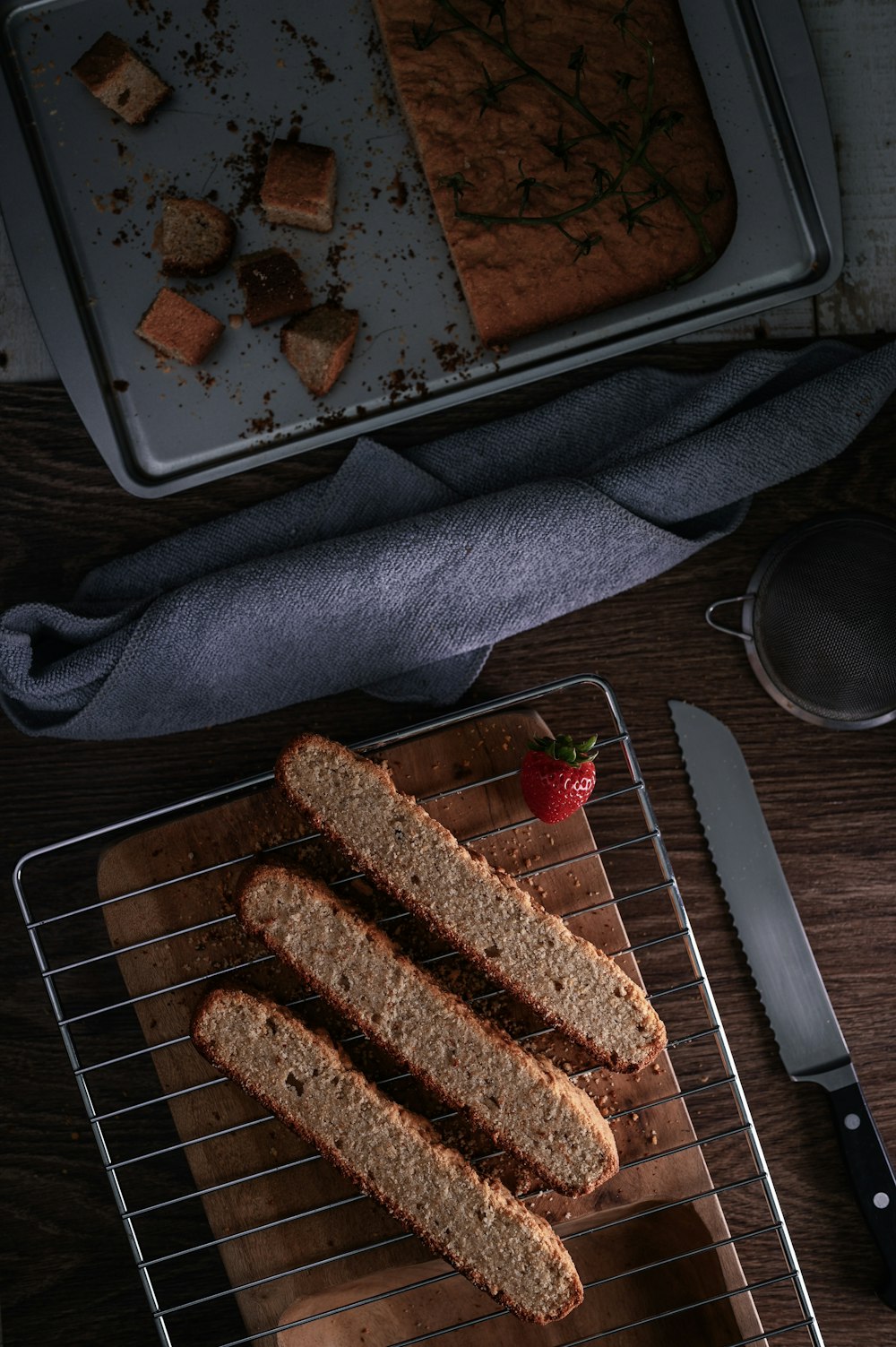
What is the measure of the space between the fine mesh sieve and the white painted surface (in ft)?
1.43

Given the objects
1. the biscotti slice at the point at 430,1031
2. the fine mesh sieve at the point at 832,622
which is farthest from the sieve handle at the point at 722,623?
the biscotti slice at the point at 430,1031

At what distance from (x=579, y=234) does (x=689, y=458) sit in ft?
1.69

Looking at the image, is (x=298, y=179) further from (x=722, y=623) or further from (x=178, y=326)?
(x=722, y=623)

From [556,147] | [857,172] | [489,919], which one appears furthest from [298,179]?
[489,919]

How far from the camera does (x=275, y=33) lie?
2.09 m

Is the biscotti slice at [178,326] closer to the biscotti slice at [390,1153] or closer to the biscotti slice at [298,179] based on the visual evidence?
the biscotti slice at [298,179]

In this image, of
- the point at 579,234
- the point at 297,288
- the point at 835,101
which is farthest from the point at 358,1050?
the point at 835,101

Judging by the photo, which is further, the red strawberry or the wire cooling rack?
the wire cooling rack

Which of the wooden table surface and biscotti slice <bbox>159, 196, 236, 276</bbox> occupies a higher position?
biscotti slice <bbox>159, 196, 236, 276</bbox>

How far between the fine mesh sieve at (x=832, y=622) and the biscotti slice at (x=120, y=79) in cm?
160

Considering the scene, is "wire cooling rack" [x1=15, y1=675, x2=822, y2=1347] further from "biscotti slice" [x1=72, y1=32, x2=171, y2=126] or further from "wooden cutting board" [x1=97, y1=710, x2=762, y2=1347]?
"biscotti slice" [x1=72, y1=32, x2=171, y2=126]

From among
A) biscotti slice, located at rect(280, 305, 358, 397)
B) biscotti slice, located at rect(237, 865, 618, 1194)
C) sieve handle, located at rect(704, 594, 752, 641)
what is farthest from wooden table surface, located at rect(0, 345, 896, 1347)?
biscotti slice, located at rect(237, 865, 618, 1194)

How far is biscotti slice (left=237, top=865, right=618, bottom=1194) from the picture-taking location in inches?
72.6

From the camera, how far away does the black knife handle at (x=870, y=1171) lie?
202cm
